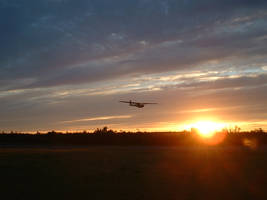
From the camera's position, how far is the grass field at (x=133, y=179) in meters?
14.4

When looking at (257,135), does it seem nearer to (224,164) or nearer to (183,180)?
(224,164)

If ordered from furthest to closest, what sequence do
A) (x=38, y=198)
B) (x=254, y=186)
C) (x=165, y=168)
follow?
(x=165, y=168)
(x=254, y=186)
(x=38, y=198)

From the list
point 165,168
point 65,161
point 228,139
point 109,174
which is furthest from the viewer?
point 228,139

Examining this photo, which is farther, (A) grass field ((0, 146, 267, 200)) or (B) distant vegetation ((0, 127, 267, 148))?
(B) distant vegetation ((0, 127, 267, 148))

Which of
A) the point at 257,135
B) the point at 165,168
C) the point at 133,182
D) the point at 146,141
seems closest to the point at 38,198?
the point at 133,182

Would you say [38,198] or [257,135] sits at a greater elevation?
[257,135]

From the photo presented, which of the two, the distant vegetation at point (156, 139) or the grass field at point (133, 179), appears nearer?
the grass field at point (133, 179)

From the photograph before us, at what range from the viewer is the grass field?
14.4 m

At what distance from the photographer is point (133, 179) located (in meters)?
17.0

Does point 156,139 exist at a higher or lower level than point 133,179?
higher

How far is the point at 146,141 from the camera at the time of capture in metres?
49.9

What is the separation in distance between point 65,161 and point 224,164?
979 cm

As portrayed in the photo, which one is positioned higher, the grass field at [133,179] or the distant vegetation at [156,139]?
the distant vegetation at [156,139]

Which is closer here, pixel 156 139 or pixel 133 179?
pixel 133 179
